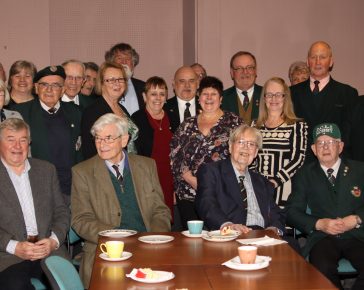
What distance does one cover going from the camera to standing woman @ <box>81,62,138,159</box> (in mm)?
4887

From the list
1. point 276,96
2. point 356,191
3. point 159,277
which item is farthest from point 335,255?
point 159,277

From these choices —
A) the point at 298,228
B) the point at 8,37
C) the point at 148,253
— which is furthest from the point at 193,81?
the point at 8,37

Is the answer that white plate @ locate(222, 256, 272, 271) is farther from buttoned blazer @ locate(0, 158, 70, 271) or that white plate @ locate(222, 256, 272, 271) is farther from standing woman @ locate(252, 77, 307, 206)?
standing woman @ locate(252, 77, 307, 206)

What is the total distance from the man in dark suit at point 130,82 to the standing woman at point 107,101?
29.0 inches

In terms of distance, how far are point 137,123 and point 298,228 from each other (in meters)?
1.58

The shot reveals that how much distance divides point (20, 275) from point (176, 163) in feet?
5.54

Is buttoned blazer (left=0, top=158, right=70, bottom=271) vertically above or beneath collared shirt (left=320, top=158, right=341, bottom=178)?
beneath

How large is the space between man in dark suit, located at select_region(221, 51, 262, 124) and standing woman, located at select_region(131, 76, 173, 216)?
738mm

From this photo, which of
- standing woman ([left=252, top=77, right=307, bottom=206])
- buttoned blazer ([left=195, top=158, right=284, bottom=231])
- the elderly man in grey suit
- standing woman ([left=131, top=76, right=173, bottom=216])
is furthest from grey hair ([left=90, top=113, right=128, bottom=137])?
standing woman ([left=252, top=77, right=307, bottom=206])

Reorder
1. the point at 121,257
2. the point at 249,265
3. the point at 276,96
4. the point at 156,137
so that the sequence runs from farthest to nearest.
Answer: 1. the point at 156,137
2. the point at 276,96
3. the point at 121,257
4. the point at 249,265

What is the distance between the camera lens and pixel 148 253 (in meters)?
3.20

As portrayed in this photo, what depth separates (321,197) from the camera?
15.0 feet

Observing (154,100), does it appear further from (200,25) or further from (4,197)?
(200,25)

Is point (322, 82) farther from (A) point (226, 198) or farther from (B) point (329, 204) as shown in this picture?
(A) point (226, 198)
